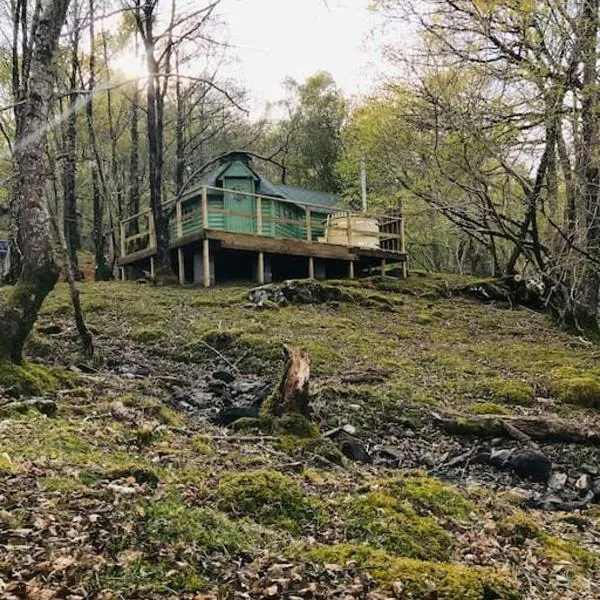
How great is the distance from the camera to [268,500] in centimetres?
362

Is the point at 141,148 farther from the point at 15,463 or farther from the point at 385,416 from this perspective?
the point at 15,463

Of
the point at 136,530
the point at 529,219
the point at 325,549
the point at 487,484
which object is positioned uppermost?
the point at 529,219

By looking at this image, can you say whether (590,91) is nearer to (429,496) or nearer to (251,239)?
(429,496)

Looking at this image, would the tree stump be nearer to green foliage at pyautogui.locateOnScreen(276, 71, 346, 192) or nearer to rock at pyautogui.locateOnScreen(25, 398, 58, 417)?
rock at pyautogui.locateOnScreen(25, 398, 58, 417)

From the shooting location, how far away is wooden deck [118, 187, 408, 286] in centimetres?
1538

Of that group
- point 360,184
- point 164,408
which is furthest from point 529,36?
point 360,184

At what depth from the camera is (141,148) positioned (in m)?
32.2

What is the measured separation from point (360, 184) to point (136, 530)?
25335 mm

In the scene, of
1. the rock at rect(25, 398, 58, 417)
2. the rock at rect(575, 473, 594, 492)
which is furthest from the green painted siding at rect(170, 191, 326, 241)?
the rock at rect(575, 473, 594, 492)

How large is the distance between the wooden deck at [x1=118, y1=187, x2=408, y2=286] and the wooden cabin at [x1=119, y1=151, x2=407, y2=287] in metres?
0.03

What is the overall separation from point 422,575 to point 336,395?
422cm

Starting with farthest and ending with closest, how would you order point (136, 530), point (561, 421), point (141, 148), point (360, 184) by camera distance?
point (141, 148), point (360, 184), point (561, 421), point (136, 530)

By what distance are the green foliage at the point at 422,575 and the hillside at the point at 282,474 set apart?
0.04 feet

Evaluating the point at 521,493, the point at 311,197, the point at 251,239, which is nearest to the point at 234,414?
the point at 521,493
